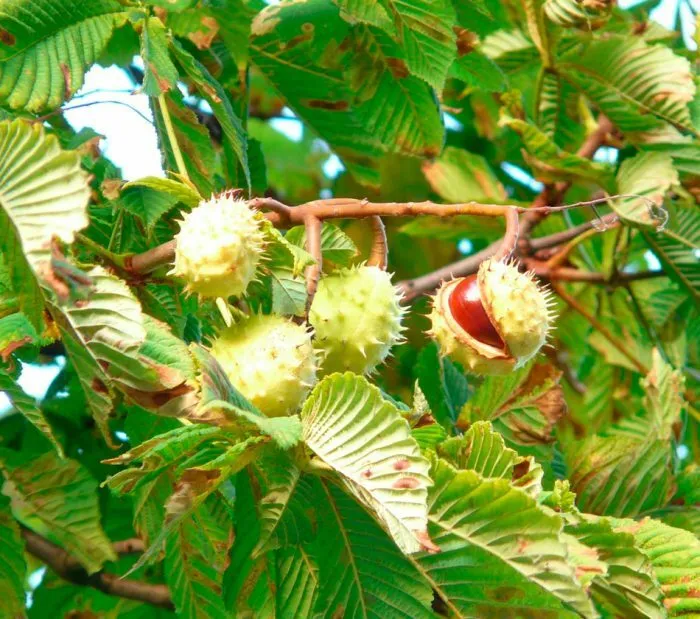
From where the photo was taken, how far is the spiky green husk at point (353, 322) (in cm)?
142

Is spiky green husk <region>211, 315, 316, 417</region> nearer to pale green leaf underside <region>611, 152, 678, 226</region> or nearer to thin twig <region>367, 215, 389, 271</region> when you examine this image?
thin twig <region>367, 215, 389, 271</region>

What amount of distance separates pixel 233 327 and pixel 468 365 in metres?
0.36

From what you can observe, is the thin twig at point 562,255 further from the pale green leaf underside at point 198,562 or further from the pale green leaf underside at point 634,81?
the pale green leaf underside at point 198,562

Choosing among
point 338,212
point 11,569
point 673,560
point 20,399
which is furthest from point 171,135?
point 673,560

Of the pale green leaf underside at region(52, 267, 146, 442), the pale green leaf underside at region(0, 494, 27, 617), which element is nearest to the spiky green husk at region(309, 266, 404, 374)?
the pale green leaf underside at region(52, 267, 146, 442)

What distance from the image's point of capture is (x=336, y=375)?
1193 millimetres

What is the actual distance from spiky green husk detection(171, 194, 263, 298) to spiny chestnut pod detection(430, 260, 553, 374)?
1.04 feet

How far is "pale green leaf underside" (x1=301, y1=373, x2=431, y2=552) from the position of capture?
1.12 m

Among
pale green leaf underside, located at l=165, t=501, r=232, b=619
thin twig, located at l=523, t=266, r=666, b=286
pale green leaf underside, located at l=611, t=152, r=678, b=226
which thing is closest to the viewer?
pale green leaf underside, located at l=165, t=501, r=232, b=619

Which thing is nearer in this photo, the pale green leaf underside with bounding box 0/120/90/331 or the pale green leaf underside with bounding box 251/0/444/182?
the pale green leaf underside with bounding box 0/120/90/331

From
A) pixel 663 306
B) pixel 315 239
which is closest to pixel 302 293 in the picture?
pixel 315 239

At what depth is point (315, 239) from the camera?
1.38 m

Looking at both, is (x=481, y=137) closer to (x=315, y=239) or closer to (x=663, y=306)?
(x=663, y=306)

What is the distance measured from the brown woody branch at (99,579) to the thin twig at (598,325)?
1.11m
